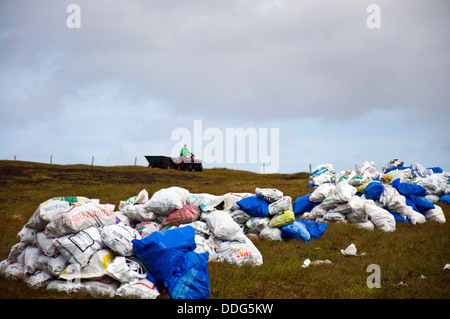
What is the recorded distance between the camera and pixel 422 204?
379 inches

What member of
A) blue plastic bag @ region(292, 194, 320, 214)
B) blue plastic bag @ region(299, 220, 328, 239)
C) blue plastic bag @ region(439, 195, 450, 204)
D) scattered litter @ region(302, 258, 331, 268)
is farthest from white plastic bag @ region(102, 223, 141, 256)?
blue plastic bag @ region(439, 195, 450, 204)

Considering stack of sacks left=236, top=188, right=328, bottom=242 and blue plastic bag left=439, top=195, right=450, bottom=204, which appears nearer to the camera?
stack of sacks left=236, top=188, right=328, bottom=242

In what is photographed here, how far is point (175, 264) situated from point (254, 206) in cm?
337

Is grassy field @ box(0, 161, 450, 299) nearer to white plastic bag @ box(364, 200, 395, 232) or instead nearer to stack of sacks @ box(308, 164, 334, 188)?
white plastic bag @ box(364, 200, 395, 232)

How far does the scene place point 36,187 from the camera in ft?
53.0

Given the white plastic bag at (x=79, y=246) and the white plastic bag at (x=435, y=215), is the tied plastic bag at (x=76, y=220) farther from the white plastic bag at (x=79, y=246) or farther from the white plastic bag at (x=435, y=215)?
the white plastic bag at (x=435, y=215)

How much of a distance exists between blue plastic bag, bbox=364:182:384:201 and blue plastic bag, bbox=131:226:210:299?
678cm

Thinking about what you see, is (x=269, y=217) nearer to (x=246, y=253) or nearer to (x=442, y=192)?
(x=246, y=253)

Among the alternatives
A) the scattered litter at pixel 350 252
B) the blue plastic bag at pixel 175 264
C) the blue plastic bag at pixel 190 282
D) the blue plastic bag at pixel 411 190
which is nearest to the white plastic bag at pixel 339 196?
the scattered litter at pixel 350 252

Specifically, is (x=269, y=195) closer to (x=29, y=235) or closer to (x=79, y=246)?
(x=79, y=246)

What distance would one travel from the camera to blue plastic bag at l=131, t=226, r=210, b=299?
367cm

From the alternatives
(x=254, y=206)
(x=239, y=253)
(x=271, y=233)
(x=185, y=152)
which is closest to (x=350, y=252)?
(x=271, y=233)
